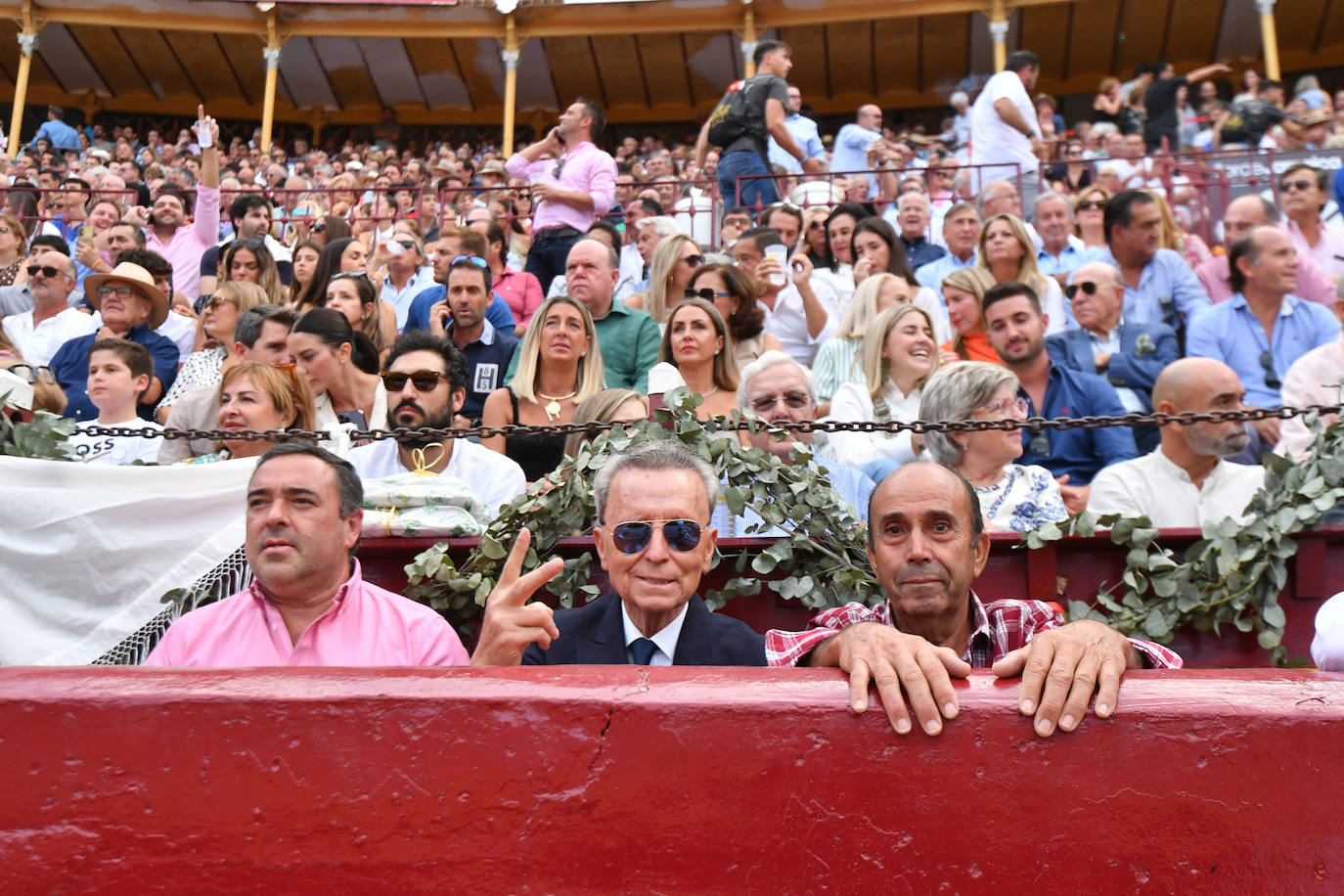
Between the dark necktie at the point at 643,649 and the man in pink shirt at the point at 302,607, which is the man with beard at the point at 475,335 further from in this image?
the dark necktie at the point at 643,649


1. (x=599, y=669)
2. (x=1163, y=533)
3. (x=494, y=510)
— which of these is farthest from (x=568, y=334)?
(x=599, y=669)

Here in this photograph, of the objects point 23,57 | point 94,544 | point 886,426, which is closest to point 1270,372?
point 886,426

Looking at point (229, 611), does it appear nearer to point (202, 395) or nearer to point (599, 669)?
point (599, 669)

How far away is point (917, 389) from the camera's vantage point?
205 inches

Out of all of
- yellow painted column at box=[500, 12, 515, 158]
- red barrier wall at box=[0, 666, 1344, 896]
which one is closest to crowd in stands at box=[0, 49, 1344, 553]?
red barrier wall at box=[0, 666, 1344, 896]

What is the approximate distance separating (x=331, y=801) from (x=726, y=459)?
2084mm

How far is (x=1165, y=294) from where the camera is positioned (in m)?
6.77

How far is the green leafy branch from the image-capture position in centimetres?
344

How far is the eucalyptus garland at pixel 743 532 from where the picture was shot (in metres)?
3.59

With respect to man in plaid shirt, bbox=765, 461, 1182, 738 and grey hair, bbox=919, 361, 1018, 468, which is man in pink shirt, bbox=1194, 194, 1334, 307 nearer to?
grey hair, bbox=919, 361, 1018, 468

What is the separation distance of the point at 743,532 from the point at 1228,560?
1.40 m

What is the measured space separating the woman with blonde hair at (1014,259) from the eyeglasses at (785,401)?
2.60 meters

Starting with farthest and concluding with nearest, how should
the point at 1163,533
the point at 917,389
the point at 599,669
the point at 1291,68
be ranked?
1. the point at 1291,68
2. the point at 917,389
3. the point at 1163,533
4. the point at 599,669

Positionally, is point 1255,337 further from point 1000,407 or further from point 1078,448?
point 1000,407
